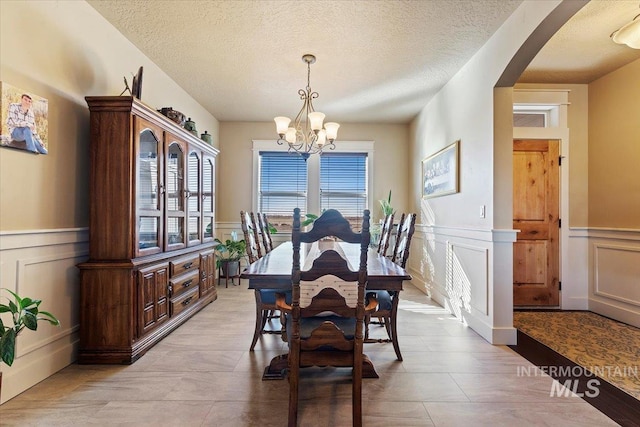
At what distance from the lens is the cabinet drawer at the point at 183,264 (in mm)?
2930

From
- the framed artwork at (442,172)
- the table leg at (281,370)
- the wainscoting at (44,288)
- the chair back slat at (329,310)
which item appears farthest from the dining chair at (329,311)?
the framed artwork at (442,172)

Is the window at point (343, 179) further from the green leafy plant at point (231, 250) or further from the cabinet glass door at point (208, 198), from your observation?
the cabinet glass door at point (208, 198)

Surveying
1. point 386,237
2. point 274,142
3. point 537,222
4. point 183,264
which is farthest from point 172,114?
point 537,222

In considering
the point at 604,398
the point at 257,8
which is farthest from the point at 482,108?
the point at 604,398

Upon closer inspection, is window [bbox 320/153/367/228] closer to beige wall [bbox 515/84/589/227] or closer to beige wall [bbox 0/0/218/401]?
beige wall [bbox 515/84/589/227]

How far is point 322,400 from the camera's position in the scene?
6.07 feet

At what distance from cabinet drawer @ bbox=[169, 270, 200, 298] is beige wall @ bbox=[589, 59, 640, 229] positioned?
469 centimetres

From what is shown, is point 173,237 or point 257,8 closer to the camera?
point 257,8

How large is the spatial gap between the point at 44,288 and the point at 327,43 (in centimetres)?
294

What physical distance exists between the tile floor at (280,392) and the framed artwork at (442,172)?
1.76 meters

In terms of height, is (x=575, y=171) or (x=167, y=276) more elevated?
(x=575, y=171)

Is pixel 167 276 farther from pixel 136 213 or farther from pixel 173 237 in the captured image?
pixel 136 213

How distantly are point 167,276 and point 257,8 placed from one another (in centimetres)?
238

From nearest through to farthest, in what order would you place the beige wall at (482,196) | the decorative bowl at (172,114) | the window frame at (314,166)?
1. the beige wall at (482,196)
2. the decorative bowl at (172,114)
3. the window frame at (314,166)
